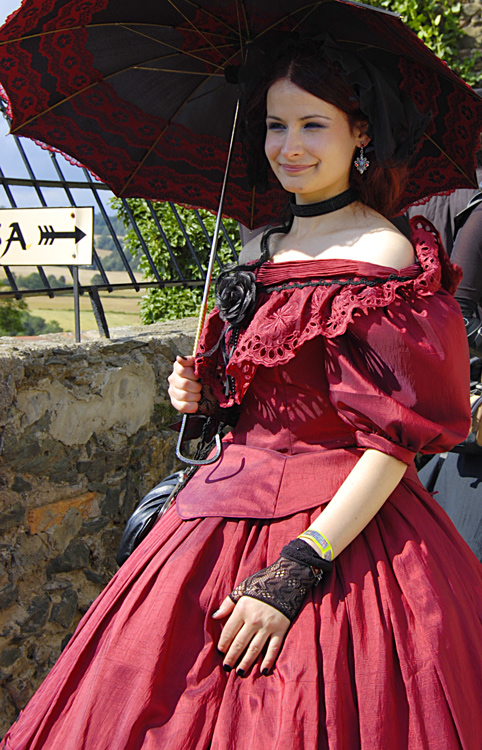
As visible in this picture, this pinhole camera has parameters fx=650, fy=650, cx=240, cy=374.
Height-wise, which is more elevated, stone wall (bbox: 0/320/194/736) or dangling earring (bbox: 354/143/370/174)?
dangling earring (bbox: 354/143/370/174)

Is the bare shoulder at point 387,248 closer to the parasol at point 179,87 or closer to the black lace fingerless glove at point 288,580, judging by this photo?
the parasol at point 179,87

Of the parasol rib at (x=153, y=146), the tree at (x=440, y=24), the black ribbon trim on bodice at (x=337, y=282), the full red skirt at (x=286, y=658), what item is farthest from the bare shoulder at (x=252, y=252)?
the tree at (x=440, y=24)

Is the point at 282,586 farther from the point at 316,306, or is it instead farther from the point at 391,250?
the point at 391,250

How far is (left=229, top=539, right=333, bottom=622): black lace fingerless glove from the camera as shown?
121cm

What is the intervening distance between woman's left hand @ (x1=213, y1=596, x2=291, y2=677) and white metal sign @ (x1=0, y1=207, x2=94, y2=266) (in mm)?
1440

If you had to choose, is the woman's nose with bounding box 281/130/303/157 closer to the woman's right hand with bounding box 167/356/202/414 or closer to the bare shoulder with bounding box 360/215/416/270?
the bare shoulder with bounding box 360/215/416/270

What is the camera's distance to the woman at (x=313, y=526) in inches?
45.3

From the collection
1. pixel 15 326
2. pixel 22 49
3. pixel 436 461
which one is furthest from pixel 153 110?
pixel 15 326

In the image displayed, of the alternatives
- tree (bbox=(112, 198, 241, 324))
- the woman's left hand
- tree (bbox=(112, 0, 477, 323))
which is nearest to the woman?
the woman's left hand

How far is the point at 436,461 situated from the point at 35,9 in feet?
6.52

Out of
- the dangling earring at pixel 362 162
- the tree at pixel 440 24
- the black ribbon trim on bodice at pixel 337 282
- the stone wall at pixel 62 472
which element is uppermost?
the tree at pixel 440 24

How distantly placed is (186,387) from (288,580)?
1.82 feet

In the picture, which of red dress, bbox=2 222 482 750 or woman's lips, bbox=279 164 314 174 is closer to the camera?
red dress, bbox=2 222 482 750

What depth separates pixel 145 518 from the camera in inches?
65.0
